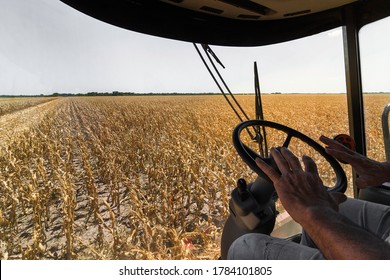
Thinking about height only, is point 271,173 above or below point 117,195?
above

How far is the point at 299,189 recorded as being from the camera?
68 centimetres

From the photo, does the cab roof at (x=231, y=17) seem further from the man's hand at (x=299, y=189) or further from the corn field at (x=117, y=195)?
the man's hand at (x=299, y=189)

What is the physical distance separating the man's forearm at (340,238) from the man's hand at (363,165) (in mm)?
513

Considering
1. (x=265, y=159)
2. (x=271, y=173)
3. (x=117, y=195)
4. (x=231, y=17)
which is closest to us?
(x=271, y=173)

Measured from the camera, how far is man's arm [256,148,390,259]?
58 cm

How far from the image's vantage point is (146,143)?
4.19 meters

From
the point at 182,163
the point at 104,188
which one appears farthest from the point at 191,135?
the point at 104,188

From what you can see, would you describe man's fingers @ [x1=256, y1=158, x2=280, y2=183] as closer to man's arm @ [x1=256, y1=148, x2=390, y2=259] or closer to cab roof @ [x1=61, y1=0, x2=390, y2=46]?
man's arm @ [x1=256, y1=148, x2=390, y2=259]

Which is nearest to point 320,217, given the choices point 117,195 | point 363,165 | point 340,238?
point 340,238

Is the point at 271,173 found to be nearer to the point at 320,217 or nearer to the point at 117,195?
the point at 320,217

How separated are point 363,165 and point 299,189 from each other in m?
0.59
